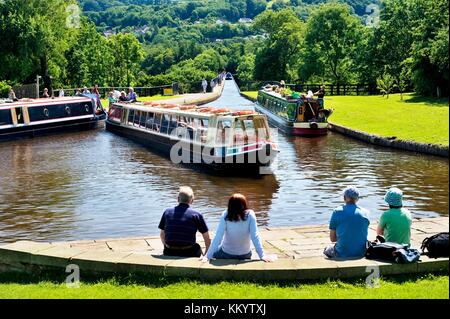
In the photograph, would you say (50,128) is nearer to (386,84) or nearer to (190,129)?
(190,129)

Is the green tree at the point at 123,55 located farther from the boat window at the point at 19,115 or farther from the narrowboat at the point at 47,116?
the boat window at the point at 19,115

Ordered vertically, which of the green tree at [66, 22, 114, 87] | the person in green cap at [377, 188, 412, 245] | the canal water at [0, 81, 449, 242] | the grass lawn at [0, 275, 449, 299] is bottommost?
the canal water at [0, 81, 449, 242]

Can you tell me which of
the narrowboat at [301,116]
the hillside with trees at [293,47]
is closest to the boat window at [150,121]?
the narrowboat at [301,116]

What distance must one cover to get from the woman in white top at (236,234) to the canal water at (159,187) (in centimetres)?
464

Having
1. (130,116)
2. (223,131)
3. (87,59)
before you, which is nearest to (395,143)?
(223,131)

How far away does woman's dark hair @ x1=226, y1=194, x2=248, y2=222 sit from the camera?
768 centimetres

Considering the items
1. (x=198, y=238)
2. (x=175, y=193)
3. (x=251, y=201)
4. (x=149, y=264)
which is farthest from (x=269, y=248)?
(x=175, y=193)

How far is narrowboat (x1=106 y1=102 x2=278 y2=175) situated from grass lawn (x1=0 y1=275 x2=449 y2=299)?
11.7 meters

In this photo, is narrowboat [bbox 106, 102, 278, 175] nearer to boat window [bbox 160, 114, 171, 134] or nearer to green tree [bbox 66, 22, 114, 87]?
boat window [bbox 160, 114, 171, 134]

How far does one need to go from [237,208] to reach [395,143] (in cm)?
1675

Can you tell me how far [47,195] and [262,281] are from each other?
10.4 meters

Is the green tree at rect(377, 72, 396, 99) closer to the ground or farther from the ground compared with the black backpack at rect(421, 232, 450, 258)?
farther from the ground

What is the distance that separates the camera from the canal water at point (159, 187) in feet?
43.7

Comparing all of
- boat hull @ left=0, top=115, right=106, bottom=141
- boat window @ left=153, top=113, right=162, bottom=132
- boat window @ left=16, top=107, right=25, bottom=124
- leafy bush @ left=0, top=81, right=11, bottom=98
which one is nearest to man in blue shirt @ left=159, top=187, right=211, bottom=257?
boat window @ left=153, top=113, right=162, bottom=132
